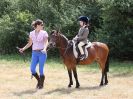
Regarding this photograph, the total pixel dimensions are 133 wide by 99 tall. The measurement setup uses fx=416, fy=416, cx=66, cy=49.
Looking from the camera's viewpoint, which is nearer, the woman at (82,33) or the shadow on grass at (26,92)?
the shadow on grass at (26,92)

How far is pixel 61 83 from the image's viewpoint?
43.1 feet

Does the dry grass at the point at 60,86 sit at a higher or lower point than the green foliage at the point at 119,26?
lower

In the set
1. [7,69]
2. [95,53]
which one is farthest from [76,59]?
[7,69]

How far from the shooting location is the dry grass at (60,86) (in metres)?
10.8

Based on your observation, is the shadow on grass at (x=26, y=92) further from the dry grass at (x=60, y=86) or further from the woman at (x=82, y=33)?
the woman at (x=82, y=33)

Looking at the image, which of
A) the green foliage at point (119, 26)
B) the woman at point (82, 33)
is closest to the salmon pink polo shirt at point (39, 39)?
the woman at point (82, 33)

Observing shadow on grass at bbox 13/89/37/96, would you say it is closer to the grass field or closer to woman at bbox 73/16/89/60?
the grass field

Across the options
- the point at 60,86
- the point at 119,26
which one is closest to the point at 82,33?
the point at 60,86

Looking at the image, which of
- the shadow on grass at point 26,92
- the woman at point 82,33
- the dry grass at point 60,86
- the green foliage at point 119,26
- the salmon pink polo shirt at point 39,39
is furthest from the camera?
the green foliage at point 119,26

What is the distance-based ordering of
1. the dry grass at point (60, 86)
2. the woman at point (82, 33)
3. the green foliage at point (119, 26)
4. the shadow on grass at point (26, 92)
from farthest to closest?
the green foliage at point (119, 26), the woman at point (82, 33), the shadow on grass at point (26, 92), the dry grass at point (60, 86)

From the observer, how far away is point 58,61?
19797 mm

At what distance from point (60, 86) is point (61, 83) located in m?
0.66

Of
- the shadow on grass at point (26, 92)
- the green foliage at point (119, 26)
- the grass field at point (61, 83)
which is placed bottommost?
the grass field at point (61, 83)

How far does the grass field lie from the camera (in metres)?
10.9
